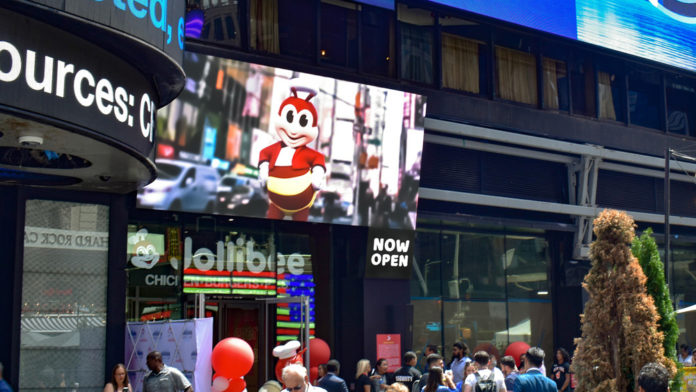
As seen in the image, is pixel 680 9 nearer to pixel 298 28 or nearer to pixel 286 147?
pixel 298 28

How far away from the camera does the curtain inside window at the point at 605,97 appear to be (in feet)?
81.2

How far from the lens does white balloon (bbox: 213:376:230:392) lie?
14711 mm

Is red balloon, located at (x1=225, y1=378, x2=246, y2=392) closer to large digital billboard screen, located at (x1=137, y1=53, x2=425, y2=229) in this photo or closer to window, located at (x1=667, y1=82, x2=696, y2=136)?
large digital billboard screen, located at (x1=137, y1=53, x2=425, y2=229)

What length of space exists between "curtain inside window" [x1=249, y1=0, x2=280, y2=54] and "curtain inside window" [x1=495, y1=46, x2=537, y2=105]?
6461mm

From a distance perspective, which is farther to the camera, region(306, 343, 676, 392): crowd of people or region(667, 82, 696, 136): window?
region(667, 82, 696, 136): window

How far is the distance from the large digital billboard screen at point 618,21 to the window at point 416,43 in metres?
1.19

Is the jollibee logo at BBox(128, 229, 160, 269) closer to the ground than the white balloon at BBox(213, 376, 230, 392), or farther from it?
farther from it

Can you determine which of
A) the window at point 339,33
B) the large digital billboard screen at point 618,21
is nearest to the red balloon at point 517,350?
the window at point 339,33

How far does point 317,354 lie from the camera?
57.4 ft

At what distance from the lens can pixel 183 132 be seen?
54.0 feet

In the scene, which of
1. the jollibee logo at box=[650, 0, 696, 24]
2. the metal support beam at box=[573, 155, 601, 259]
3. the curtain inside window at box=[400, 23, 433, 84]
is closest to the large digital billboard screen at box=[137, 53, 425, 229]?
the curtain inside window at box=[400, 23, 433, 84]

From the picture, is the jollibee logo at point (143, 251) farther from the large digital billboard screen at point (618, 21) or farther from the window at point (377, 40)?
the large digital billboard screen at point (618, 21)

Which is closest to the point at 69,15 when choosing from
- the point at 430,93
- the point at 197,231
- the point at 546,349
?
the point at 197,231

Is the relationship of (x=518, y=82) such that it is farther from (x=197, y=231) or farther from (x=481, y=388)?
(x=481, y=388)
